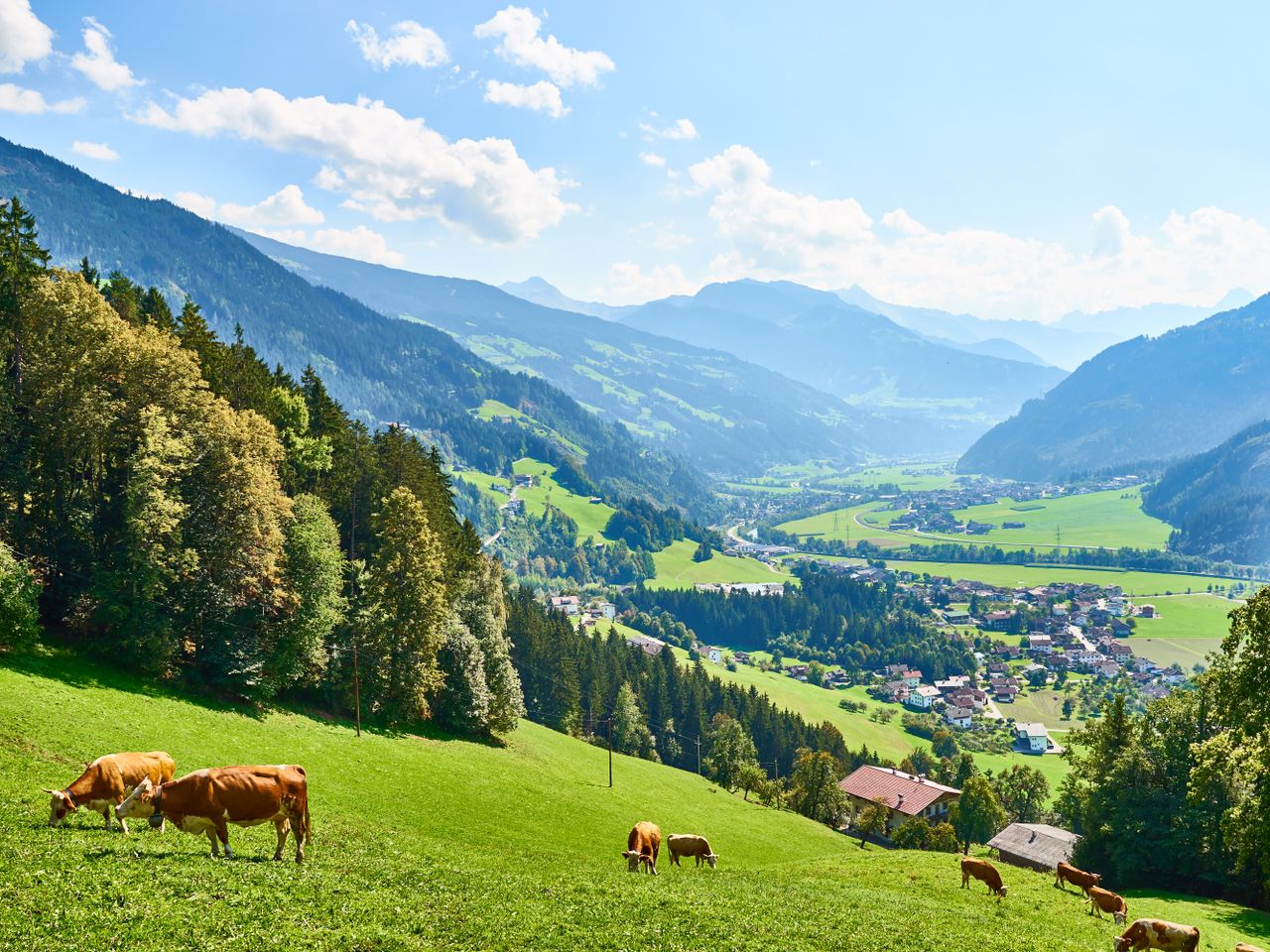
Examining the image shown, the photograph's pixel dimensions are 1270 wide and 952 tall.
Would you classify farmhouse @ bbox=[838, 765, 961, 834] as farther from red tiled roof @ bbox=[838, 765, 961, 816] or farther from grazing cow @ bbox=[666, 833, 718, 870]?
grazing cow @ bbox=[666, 833, 718, 870]

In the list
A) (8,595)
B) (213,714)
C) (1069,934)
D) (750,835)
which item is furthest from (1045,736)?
(8,595)

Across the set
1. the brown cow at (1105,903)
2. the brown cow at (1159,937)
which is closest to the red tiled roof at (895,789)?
the brown cow at (1105,903)

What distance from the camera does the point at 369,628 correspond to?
55.6 metres

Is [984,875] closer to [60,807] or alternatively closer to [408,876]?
[408,876]

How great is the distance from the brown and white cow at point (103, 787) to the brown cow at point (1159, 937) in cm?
3181

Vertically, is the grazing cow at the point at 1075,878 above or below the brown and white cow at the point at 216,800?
below

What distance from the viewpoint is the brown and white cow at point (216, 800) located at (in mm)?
20141

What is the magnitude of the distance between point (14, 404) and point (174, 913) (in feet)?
140

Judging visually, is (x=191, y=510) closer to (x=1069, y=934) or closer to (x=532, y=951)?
(x=532, y=951)

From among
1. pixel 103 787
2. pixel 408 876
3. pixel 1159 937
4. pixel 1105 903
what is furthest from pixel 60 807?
pixel 1105 903

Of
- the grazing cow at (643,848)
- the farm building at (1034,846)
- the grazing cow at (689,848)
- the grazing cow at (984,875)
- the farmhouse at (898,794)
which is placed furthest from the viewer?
the farmhouse at (898,794)

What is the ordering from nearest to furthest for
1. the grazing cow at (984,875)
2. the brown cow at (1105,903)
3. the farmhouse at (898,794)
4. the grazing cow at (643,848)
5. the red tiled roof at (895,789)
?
the grazing cow at (643,848) → the brown cow at (1105,903) → the grazing cow at (984,875) → the farmhouse at (898,794) → the red tiled roof at (895,789)

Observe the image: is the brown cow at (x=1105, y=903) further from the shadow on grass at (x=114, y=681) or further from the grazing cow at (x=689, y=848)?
the shadow on grass at (x=114, y=681)

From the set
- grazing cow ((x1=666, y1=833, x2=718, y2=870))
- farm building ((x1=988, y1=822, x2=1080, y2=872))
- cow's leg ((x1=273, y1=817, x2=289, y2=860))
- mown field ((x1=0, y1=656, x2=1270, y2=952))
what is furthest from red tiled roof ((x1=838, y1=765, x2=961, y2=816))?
cow's leg ((x1=273, y1=817, x2=289, y2=860))
